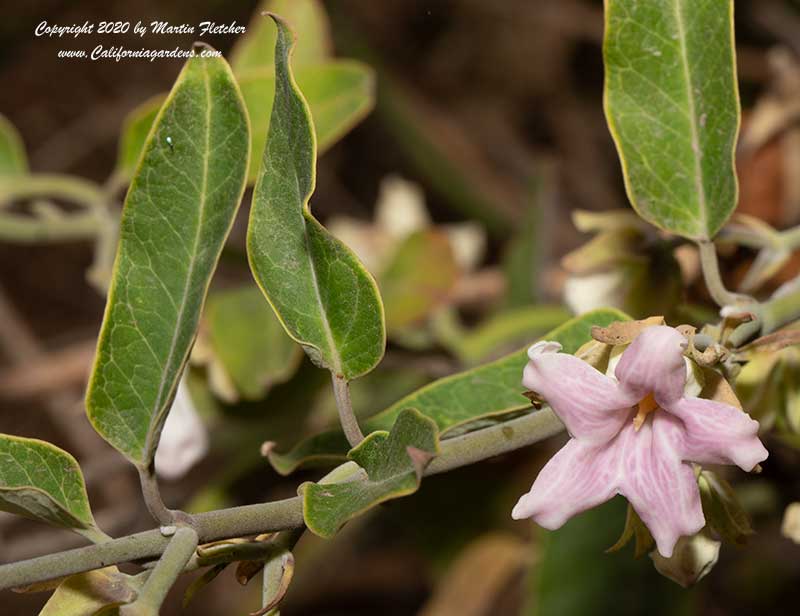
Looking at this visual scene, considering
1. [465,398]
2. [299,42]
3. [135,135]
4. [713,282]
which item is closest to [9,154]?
[135,135]

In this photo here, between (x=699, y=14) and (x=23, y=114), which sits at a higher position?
(x=699, y=14)

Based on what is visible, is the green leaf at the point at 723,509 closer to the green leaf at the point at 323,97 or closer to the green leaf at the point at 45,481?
the green leaf at the point at 45,481

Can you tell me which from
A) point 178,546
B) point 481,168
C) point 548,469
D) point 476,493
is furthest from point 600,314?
point 481,168

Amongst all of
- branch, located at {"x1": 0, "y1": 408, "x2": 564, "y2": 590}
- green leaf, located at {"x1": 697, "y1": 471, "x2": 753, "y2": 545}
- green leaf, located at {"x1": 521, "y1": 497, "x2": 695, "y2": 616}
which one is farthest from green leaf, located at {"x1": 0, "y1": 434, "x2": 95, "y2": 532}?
green leaf, located at {"x1": 521, "y1": 497, "x2": 695, "y2": 616}

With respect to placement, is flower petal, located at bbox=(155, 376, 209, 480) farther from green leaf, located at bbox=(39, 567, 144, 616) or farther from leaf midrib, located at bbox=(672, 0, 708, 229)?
leaf midrib, located at bbox=(672, 0, 708, 229)

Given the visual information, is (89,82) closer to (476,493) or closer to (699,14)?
(476,493)

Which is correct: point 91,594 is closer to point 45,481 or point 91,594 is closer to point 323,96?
point 45,481
